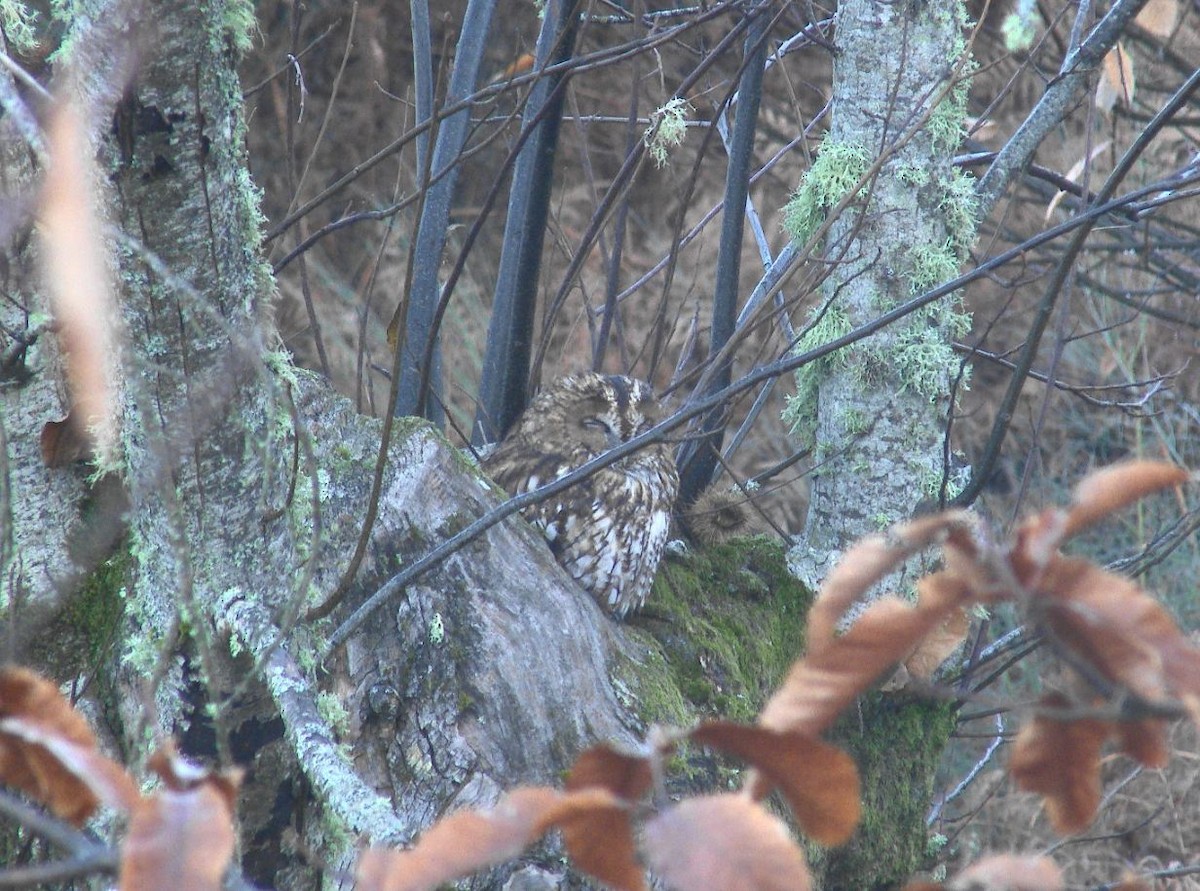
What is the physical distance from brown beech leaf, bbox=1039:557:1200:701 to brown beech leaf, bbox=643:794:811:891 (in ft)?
0.62

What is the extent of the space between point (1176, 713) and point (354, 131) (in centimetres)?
632

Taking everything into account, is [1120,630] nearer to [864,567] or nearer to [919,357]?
[864,567]

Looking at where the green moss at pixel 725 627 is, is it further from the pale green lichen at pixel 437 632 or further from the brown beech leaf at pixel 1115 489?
the brown beech leaf at pixel 1115 489

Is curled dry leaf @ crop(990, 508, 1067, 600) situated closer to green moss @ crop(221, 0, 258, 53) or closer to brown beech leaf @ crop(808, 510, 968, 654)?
brown beech leaf @ crop(808, 510, 968, 654)

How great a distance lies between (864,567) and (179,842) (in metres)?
0.38

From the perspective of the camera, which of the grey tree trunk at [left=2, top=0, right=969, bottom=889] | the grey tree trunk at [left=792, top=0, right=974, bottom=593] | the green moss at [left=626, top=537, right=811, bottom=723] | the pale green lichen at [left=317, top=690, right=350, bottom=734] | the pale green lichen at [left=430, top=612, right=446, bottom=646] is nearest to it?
the grey tree trunk at [left=2, top=0, right=969, bottom=889]

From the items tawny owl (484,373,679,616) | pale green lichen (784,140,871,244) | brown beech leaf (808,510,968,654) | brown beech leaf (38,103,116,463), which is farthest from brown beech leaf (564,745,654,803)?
pale green lichen (784,140,871,244)

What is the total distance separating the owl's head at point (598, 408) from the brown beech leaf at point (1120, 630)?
6.85ft

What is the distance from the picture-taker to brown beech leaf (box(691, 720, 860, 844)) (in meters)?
0.65

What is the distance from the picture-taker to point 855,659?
659 millimetres

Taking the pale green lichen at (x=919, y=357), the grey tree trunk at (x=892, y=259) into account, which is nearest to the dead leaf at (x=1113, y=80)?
the grey tree trunk at (x=892, y=259)

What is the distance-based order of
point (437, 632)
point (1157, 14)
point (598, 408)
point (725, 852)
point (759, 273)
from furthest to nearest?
point (759, 273), point (598, 408), point (1157, 14), point (437, 632), point (725, 852)

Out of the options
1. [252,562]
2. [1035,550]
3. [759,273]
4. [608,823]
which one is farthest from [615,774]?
[759,273]

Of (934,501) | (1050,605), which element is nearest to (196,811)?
(1050,605)
